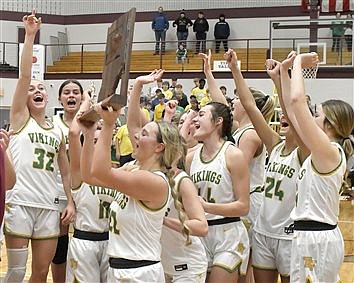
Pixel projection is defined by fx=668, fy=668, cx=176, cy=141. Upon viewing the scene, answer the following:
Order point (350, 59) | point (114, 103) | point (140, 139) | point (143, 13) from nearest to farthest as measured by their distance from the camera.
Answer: point (114, 103) < point (140, 139) < point (350, 59) < point (143, 13)

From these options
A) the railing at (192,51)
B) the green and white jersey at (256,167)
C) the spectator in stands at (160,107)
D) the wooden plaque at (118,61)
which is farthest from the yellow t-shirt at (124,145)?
the railing at (192,51)

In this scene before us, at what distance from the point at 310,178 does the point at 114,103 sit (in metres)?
1.46

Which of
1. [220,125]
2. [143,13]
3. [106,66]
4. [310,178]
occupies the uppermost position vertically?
[143,13]

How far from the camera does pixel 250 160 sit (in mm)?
5012

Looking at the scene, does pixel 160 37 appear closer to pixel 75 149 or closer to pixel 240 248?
pixel 75 149

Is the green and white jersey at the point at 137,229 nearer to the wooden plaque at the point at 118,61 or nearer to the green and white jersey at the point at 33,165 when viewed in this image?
the wooden plaque at the point at 118,61

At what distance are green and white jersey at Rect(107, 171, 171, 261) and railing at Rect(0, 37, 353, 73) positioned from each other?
44.4 ft

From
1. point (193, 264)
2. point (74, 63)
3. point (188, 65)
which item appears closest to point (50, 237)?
point (193, 264)

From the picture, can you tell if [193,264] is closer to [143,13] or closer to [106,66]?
[106,66]

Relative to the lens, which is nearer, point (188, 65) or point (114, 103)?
point (114, 103)

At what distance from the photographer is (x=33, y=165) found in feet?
16.6

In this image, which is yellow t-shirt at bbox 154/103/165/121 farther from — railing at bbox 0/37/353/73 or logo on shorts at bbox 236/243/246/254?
logo on shorts at bbox 236/243/246/254

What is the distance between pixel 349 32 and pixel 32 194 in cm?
1324

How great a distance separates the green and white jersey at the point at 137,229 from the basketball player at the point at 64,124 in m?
1.71
